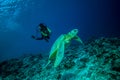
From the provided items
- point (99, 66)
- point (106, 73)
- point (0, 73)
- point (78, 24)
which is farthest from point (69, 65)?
point (78, 24)

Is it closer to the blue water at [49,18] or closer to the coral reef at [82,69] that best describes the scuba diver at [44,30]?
the coral reef at [82,69]

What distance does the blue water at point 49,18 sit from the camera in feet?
140

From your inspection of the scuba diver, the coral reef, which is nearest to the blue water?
the scuba diver

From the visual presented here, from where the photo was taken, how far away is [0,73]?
5711mm

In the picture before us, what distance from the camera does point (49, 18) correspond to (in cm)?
7350

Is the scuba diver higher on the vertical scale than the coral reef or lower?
higher

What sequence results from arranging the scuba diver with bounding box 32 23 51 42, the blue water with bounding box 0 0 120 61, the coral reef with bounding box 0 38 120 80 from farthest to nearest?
the blue water with bounding box 0 0 120 61, the scuba diver with bounding box 32 23 51 42, the coral reef with bounding box 0 38 120 80

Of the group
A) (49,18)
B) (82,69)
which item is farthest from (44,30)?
(49,18)

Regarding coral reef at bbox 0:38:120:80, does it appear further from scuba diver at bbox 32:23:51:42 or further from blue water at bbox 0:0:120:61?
blue water at bbox 0:0:120:61

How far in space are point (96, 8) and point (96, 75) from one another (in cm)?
7525

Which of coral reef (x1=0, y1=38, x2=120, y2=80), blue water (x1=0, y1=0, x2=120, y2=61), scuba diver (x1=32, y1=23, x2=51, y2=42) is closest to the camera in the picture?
coral reef (x1=0, y1=38, x2=120, y2=80)

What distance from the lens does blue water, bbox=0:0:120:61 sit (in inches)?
1679

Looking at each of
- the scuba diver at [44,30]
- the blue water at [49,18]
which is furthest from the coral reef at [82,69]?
the blue water at [49,18]

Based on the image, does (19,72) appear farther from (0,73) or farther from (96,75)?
(96,75)
